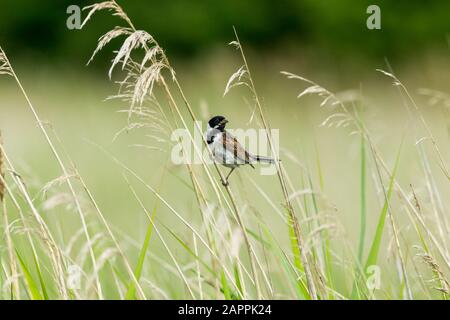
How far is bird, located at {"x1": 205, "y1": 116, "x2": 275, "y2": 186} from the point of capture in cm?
306

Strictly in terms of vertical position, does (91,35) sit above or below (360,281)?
above

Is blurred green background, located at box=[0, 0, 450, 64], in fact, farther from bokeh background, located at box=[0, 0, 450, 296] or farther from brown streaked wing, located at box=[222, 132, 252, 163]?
brown streaked wing, located at box=[222, 132, 252, 163]

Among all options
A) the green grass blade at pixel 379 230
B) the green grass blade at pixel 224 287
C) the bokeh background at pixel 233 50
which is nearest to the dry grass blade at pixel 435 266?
the green grass blade at pixel 379 230

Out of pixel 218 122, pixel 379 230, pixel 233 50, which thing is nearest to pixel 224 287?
pixel 379 230

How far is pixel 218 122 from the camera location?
10.4ft

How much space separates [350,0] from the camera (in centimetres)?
1627

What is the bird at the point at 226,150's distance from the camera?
120 inches

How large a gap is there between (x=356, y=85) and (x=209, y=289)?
11005mm

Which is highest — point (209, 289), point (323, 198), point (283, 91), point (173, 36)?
point (173, 36)

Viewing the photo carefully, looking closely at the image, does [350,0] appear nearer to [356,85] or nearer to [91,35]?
[356,85]

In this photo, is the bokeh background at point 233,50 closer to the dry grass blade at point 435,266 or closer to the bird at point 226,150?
the bird at point 226,150

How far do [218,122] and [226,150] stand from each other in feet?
0.50
